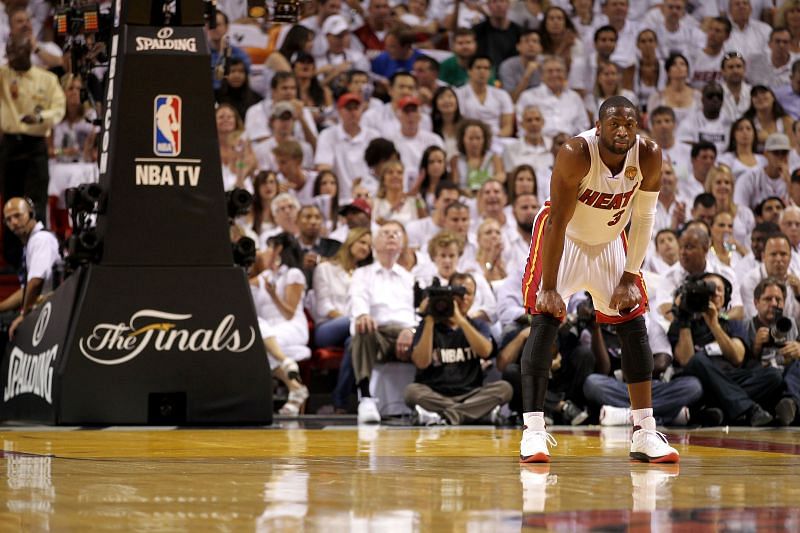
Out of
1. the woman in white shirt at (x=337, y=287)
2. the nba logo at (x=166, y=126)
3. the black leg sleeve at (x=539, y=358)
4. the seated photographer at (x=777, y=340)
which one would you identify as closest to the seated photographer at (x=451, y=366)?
the woman in white shirt at (x=337, y=287)

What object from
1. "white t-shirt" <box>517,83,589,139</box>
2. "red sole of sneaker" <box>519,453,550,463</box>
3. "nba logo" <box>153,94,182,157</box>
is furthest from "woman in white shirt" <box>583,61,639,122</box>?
"red sole of sneaker" <box>519,453,550,463</box>

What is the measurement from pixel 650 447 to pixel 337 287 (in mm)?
5141

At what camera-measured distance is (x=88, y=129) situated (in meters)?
11.7

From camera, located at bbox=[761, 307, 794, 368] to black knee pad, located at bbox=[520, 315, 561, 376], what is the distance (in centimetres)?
397

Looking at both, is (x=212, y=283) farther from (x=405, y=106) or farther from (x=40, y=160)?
(x=405, y=106)

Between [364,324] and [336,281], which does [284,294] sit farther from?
[364,324]

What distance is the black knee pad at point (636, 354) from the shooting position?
566 cm

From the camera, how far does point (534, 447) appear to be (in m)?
5.28

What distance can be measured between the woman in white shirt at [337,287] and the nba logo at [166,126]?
252 centimetres

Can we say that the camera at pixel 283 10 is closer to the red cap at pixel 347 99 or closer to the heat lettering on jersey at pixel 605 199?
the red cap at pixel 347 99

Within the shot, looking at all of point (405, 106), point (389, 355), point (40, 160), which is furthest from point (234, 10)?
point (389, 355)

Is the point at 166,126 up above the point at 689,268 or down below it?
above

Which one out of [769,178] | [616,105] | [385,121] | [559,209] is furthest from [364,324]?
[769,178]

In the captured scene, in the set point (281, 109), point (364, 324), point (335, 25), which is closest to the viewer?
point (364, 324)
